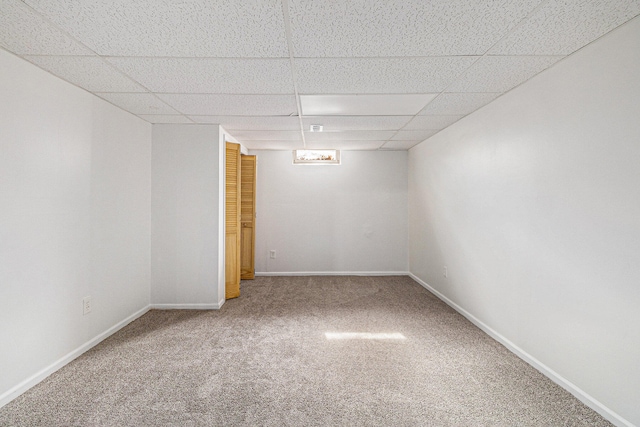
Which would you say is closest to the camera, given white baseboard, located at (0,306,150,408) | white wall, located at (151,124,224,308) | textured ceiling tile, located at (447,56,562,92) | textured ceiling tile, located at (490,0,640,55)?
textured ceiling tile, located at (490,0,640,55)

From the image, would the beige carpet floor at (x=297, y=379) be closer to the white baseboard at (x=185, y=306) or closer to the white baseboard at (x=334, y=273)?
the white baseboard at (x=185, y=306)

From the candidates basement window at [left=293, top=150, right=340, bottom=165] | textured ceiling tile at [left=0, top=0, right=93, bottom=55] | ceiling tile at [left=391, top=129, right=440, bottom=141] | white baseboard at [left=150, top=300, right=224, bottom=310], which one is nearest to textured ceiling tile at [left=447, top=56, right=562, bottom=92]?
ceiling tile at [left=391, top=129, right=440, bottom=141]

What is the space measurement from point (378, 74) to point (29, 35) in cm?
216

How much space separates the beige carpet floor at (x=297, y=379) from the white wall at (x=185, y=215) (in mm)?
370

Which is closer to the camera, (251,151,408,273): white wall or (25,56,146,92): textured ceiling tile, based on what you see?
(25,56,146,92): textured ceiling tile

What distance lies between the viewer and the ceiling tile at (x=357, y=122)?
3557mm

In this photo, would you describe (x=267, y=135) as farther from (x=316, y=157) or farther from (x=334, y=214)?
(x=334, y=214)

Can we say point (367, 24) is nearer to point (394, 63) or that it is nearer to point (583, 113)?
point (394, 63)

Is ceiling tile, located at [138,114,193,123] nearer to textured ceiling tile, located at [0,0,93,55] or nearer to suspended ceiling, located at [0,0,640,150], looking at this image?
suspended ceiling, located at [0,0,640,150]

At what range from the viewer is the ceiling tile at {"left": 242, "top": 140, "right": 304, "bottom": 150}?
4.96 meters

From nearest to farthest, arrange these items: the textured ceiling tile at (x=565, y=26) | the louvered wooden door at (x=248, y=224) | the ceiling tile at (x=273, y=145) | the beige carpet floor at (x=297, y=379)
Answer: the textured ceiling tile at (x=565, y=26)
the beige carpet floor at (x=297, y=379)
the ceiling tile at (x=273, y=145)
the louvered wooden door at (x=248, y=224)

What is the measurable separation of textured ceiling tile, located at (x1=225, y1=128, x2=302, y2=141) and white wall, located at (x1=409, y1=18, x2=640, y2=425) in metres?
2.22

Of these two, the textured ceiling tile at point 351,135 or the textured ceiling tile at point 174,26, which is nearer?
the textured ceiling tile at point 174,26

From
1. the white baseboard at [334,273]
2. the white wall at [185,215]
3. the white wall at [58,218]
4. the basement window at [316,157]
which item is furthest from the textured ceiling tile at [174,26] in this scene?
the white baseboard at [334,273]
